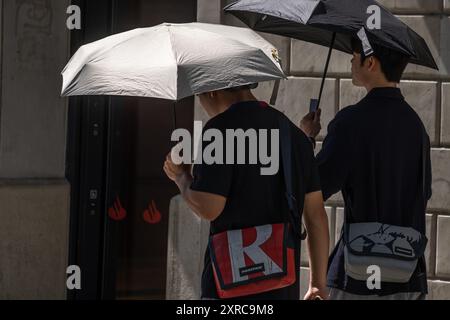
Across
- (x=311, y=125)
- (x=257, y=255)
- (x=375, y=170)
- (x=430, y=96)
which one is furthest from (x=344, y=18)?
(x=430, y=96)

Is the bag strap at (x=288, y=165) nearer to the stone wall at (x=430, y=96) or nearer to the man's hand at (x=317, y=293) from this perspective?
the man's hand at (x=317, y=293)

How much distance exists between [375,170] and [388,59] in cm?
54

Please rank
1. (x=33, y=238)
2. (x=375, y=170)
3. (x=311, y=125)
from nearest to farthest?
(x=375, y=170) → (x=311, y=125) → (x=33, y=238)

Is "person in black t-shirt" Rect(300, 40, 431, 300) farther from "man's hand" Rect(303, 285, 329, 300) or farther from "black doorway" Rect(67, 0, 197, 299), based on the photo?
"black doorway" Rect(67, 0, 197, 299)

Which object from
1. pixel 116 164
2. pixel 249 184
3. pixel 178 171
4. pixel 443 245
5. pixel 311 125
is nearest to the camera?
pixel 249 184

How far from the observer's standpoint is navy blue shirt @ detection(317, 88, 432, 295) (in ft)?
14.9

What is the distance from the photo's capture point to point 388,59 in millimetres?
4781

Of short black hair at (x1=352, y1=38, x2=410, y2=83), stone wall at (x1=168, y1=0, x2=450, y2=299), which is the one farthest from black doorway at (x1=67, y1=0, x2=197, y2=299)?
short black hair at (x1=352, y1=38, x2=410, y2=83)

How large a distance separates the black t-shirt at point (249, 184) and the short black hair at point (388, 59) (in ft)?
2.20

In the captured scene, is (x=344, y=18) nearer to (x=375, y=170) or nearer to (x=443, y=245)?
(x=375, y=170)

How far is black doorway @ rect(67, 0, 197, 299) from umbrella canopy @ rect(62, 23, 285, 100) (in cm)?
363

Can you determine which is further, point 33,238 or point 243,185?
point 33,238

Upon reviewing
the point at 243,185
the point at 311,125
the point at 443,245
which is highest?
the point at 311,125

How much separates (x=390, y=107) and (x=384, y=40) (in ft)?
0.94
